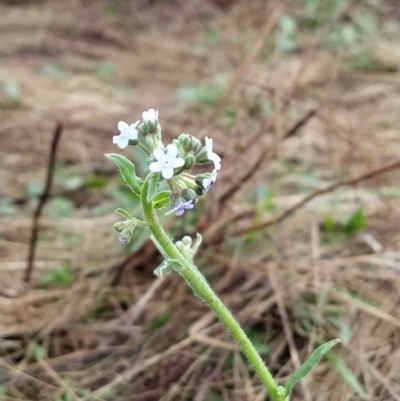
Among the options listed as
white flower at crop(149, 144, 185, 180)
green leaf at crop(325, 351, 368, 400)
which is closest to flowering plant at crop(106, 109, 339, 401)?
white flower at crop(149, 144, 185, 180)

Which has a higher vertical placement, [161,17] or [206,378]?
[161,17]

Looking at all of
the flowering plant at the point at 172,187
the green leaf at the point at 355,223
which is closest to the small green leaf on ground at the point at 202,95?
the green leaf at the point at 355,223

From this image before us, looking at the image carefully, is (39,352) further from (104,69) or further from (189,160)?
(104,69)

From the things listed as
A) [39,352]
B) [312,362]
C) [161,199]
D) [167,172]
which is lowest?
[39,352]

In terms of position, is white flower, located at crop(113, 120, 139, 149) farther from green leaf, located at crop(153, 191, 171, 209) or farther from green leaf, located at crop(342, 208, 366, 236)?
green leaf, located at crop(342, 208, 366, 236)

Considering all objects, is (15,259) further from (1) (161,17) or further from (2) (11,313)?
(1) (161,17)

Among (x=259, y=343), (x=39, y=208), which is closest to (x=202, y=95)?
(x=39, y=208)

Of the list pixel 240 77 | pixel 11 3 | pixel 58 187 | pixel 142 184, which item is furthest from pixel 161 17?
pixel 142 184

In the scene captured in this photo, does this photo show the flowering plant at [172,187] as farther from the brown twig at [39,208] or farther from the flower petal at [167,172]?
the brown twig at [39,208]
